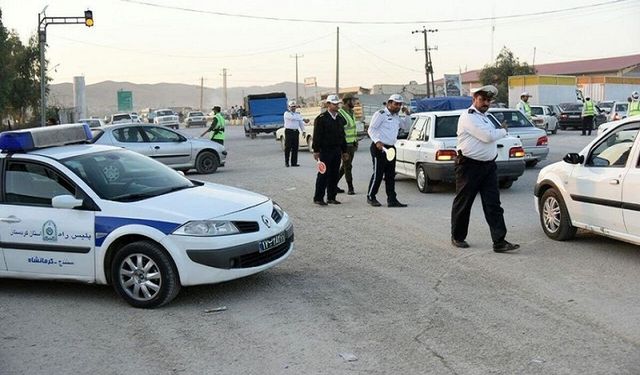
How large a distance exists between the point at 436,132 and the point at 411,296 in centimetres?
688

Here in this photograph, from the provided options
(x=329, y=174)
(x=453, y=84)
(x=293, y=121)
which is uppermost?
(x=453, y=84)

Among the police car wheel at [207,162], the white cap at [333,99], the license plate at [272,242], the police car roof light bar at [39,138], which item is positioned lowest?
the license plate at [272,242]

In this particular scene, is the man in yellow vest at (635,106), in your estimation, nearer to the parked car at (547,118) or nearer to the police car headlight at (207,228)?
the parked car at (547,118)

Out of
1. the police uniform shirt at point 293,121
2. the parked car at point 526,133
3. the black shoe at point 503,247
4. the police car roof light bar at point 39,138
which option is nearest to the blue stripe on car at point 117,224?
the police car roof light bar at point 39,138

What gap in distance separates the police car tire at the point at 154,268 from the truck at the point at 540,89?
40381 millimetres

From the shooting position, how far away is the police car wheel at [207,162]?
1726cm

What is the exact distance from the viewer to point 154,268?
5.77 metres

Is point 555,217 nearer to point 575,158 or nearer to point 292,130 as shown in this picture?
point 575,158

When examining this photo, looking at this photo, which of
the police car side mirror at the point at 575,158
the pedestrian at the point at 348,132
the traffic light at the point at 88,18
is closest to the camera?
the police car side mirror at the point at 575,158

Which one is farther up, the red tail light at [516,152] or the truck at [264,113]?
the truck at [264,113]

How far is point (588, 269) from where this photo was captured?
21.6 ft

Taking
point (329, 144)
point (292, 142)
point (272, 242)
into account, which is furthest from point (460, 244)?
point (292, 142)

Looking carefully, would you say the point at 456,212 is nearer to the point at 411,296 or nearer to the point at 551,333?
the point at 411,296

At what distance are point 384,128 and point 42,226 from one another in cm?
605
